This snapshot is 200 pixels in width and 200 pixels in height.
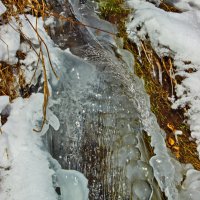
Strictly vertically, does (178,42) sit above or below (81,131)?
above

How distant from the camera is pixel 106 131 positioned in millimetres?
2762

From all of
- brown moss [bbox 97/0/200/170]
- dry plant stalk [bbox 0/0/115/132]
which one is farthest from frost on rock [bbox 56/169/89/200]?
brown moss [bbox 97/0/200/170]

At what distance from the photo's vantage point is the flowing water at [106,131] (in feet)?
8.66

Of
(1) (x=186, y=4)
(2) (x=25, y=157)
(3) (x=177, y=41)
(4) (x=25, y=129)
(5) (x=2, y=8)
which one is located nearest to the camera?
(2) (x=25, y=157)

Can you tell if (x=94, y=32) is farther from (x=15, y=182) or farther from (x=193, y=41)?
(x=15, y=182)

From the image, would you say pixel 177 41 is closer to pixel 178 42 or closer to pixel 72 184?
pixel 178 42

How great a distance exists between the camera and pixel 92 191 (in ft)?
8.52

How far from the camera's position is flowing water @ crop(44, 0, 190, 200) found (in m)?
2.64

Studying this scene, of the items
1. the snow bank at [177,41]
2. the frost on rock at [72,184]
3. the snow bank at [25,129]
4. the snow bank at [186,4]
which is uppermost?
the snow bank at [186,4]

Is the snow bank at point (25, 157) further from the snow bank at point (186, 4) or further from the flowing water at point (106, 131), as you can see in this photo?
the snow bank at point (186, 4)

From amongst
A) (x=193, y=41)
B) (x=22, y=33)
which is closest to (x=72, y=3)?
(x=22, y=33)

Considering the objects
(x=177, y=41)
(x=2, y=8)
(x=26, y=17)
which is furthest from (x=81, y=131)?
(x=177, y=41)

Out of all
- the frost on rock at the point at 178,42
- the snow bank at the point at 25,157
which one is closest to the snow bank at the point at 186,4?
the frost on rock at the point at 178,42

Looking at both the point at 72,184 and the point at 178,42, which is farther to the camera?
the point at 178,42
